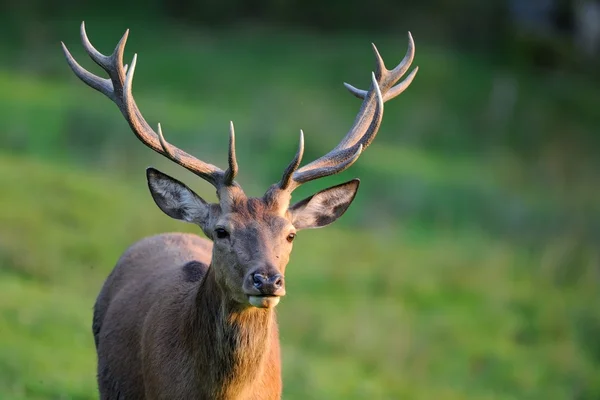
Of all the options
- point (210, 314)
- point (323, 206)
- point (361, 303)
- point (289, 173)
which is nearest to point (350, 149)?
point (323, 206)

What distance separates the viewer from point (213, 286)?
23.7 feet

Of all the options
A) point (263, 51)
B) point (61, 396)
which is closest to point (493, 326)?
point (61, 396)

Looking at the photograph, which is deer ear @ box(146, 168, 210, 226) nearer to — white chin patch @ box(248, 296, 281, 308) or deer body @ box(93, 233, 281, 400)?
deer body @ box(93, 233, 281, 400)

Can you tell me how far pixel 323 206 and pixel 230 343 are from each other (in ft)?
3.90

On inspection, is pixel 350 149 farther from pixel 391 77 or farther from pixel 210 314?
pixel 210 314

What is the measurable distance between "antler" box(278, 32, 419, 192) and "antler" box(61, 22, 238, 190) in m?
0.37

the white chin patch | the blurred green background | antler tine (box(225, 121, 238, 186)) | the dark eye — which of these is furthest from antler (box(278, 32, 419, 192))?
the blurred green background

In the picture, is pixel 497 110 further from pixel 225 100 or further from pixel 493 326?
pixel 493 326

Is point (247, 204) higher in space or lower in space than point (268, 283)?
higher

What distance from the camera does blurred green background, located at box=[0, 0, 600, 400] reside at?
14469 mm

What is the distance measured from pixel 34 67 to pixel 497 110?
10.6 m

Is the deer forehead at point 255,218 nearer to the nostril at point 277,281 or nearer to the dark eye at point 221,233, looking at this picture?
the dark eye at point 221,233

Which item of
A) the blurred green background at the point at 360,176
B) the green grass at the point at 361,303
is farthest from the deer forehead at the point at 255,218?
the green grass at the point at 361,303

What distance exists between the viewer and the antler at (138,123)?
734 cm
